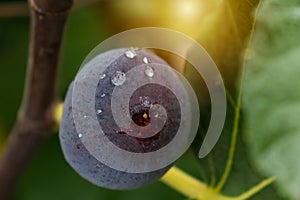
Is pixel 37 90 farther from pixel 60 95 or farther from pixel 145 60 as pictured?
pixel 60 95

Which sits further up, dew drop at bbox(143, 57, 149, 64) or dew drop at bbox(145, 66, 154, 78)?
dew drop at bbox(143, 57, 149, 64)

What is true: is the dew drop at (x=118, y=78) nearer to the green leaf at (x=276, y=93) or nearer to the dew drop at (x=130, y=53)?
the dew drop at (x=130, y=53)

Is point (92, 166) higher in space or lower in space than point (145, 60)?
lower

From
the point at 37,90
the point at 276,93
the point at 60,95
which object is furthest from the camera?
the point at 60,95

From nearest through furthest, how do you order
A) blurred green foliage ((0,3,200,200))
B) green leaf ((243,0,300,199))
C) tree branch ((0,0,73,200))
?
green leaf ((243,0,300,199))
tree branch ((0,0,73,200))
blurred green foliage ((0,3,200,200))

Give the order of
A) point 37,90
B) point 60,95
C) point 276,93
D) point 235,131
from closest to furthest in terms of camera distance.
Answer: point 276,93
point 235,131
point 37,90
point 60,95

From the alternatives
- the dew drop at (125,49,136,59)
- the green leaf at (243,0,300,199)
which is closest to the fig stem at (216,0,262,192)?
the green leaf at (243,0,300,199)

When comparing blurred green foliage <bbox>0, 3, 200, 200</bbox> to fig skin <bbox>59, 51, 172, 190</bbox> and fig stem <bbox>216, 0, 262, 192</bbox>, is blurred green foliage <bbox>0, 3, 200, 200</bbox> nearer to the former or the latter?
fig stem <bbox>216, 0, 262, 192</bbox>

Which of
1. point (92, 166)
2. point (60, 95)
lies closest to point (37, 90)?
point (92, 166)
